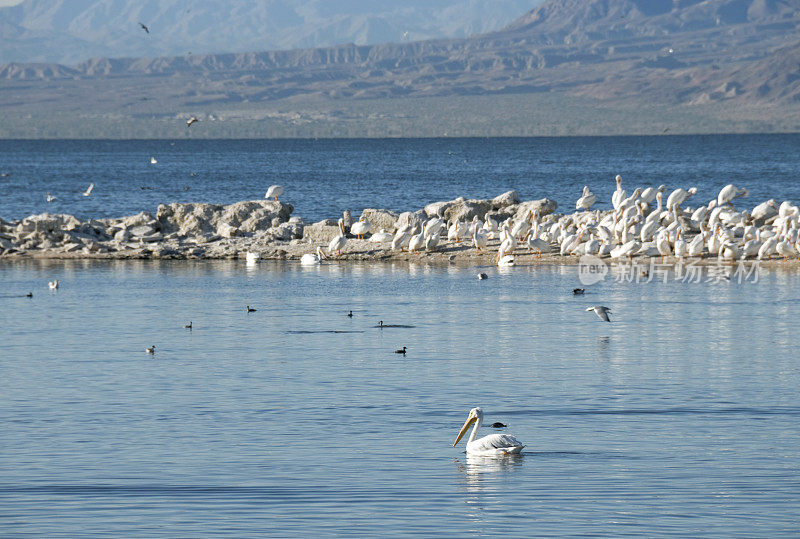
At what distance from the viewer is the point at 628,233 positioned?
97.9 feet

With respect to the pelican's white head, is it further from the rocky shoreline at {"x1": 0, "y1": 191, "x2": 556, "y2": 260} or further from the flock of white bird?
the rocky shoreline at {"x1": 0, "y1": 191, "x2": 556, "y2": 260}

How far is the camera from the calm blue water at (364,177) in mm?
59219

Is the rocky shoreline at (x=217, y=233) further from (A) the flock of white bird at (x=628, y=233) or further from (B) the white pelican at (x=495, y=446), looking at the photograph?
(B) the white pelican at (x=495, y=446)

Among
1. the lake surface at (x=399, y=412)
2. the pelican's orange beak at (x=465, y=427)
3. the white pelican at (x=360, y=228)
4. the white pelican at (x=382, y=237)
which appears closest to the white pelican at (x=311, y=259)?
the white pelican at (x=382, y=237)

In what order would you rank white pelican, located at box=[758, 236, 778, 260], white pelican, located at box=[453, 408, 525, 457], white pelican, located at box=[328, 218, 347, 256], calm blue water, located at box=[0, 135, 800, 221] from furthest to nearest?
calm blue water, located at box=[0, 135, 800, 221] < white pelican, located at box=[328, 218, 347, 256] < white pelican, located at box=[758, 236, 778, 260] < white pelican, located at box=[453, 408, 525, 457]

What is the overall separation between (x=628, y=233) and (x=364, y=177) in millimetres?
54717

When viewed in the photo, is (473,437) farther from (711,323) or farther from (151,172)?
(151,172)

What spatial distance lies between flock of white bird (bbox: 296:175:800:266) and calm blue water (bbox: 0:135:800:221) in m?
16.9

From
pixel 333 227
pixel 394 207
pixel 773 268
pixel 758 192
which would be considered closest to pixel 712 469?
pixel 773 268

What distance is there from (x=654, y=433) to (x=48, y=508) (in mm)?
5951

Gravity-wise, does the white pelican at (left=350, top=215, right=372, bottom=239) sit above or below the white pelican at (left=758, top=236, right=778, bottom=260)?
above

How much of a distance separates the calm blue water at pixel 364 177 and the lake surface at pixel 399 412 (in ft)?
83.9

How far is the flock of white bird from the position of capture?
28.7 metres

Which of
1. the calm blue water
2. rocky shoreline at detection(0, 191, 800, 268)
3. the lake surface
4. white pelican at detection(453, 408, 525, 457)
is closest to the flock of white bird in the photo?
rocky shoreline at detection(0, 191, 800, 268)
